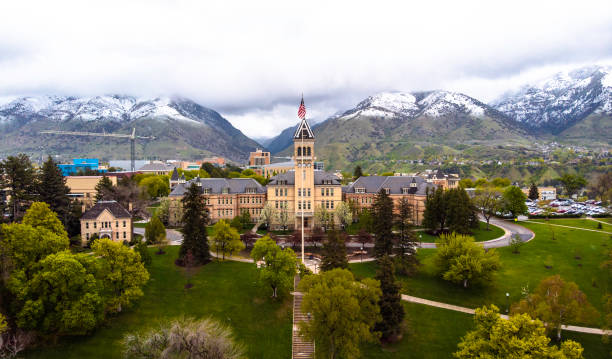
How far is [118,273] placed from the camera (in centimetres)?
4009

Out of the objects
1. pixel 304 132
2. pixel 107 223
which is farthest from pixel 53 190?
pixel 304 132

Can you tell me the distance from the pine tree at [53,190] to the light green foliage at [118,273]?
1106 inches

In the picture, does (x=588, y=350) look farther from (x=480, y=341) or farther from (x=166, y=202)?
(x=166, y=202)

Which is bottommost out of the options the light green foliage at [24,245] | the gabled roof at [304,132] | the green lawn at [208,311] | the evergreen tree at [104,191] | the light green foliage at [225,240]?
the green lawn at [208,311]

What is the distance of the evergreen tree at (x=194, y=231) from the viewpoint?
54781 millimetres

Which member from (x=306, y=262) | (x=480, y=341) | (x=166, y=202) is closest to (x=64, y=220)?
(x=166, y=202)

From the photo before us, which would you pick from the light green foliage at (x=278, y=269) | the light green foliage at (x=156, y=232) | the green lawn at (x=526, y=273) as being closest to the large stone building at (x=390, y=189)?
the green lawn at (x=526, y=273)

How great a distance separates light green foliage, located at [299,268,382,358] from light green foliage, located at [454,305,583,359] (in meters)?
9.08

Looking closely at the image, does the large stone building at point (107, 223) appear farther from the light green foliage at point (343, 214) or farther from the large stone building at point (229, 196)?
the light green foliage at point (343, 214)

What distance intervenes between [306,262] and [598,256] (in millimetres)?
51965

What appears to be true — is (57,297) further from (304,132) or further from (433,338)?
(304,132)

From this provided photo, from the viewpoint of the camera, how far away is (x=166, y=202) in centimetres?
8269

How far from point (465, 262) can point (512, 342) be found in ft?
74.4

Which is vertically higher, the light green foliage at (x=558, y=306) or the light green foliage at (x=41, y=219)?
the light green foliage at (x=41, y=219)
